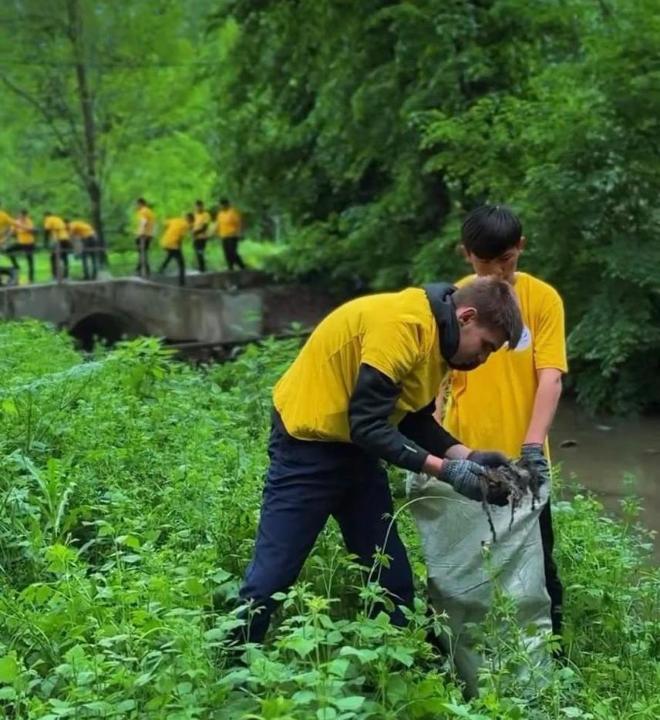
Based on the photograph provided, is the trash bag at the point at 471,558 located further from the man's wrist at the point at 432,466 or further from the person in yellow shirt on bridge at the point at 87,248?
the person in yellow shirt on bridge at the point at 87,248

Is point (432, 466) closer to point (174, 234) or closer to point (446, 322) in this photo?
point (446, 322)

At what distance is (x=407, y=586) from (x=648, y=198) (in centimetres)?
1118

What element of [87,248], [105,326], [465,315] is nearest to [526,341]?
[465,315]

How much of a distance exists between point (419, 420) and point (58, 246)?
1889 cm

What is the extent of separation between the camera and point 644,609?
4941 millimetres

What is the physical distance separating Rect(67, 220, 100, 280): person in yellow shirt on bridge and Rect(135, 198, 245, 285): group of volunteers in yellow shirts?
897mm

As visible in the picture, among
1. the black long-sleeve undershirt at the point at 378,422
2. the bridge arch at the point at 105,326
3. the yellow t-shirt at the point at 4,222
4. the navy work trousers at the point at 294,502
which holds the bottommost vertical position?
the bridge arch at the point at 105,326

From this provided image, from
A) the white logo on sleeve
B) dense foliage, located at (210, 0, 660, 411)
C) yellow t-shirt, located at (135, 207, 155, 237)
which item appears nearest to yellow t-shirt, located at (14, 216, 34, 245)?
yellow t-shirt, located at (135, 207, 155, 237)

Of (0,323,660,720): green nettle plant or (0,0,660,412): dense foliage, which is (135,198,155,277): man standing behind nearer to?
(0,0,660,412): dense foliage

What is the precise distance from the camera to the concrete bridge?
20766mm

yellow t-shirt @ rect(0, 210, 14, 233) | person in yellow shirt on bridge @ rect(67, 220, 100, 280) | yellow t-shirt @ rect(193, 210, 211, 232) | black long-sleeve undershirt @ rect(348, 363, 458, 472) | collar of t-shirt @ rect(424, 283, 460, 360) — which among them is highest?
collar of t-shirt @ rect(424, 283, 460, 360)

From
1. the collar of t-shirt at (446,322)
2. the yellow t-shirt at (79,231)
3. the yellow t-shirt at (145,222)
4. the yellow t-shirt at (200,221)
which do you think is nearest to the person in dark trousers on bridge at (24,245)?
the yellow t-shirt at (79,231)

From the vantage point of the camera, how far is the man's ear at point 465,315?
11.4ft

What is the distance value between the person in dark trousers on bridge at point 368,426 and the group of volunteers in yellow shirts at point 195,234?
61.4 feet
